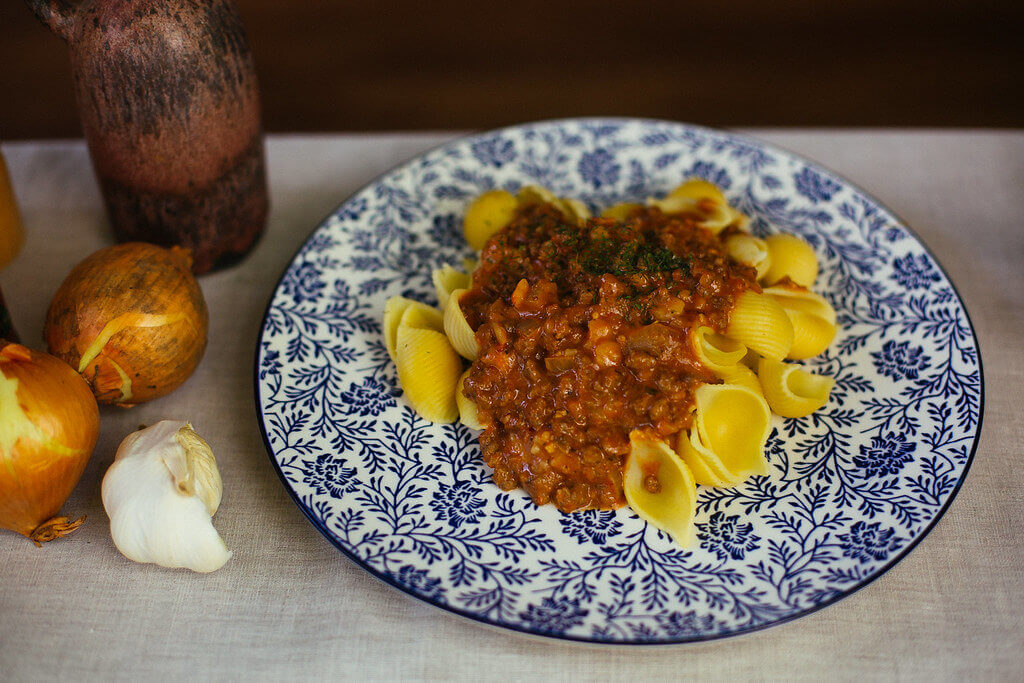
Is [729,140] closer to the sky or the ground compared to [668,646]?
closer to the sky

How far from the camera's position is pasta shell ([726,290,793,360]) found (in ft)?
7.48

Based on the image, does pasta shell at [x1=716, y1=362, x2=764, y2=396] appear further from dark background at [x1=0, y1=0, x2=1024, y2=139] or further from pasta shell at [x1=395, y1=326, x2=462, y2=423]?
dark background at [x1=0, y1=0, x2=1024, y2=139]

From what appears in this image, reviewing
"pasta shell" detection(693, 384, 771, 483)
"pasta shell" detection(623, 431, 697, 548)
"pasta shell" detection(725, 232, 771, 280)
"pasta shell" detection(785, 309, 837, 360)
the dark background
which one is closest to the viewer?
"pasta shell" detection(623, 431, 697, 548)

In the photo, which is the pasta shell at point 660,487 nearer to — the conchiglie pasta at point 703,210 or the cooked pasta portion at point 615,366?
the cooked pasta portion at point 615,366

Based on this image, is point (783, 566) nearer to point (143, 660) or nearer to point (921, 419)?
point (921, 419)

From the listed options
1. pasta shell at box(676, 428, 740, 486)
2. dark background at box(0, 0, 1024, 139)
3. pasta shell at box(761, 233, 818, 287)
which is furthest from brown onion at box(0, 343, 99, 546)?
dark background at box(0, 0, 1024, 139)

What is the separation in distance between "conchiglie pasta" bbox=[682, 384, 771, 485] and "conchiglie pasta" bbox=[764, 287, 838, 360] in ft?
0.97

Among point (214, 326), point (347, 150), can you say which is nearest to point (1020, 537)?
point (214, 326)

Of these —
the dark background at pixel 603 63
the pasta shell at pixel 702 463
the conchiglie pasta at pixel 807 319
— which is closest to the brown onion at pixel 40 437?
the pasta shell at pixel 702 463

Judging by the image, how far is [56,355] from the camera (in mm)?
2221

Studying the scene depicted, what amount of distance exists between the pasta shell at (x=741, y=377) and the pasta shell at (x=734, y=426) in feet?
0.15

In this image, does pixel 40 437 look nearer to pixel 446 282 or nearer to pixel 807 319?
pixel 446 282

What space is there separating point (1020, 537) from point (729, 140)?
5.15ft

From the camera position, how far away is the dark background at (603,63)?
4.76 metres
